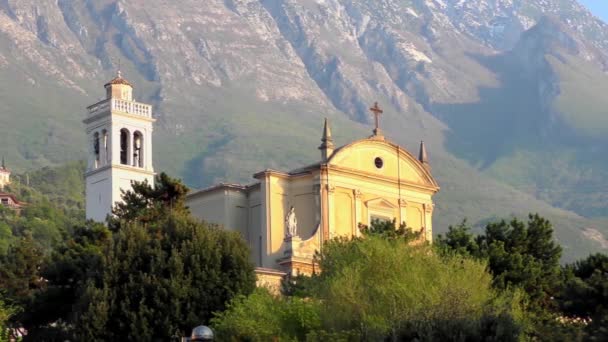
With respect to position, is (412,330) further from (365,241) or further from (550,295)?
(550,295)

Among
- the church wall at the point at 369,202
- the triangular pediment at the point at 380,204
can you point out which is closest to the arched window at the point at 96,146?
A: the church wall at the point at 369,202

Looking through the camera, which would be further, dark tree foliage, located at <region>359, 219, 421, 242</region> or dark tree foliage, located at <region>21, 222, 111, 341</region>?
dark tree foliage, located at <region>359, 219, 421, 242</region>

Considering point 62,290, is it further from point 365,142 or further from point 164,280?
point 365,142

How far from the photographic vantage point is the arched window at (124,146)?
310 ft

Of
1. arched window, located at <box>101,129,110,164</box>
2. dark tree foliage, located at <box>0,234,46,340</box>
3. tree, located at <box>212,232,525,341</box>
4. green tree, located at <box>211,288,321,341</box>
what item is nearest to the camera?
tree, located at <box>212,232,525,341</box>

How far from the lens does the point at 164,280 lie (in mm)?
57281

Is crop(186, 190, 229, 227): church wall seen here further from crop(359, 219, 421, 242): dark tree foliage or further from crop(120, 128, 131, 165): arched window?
crop(120, 128, 131, 165): arched window

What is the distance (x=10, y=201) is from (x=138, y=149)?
94.6m

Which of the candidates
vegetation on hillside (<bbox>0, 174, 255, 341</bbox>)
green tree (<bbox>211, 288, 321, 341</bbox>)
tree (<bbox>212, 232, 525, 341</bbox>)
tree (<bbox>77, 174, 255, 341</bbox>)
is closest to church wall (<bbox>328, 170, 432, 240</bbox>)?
vegetation on hillside (<bbox>0, 174, 255, 341</bbox>)

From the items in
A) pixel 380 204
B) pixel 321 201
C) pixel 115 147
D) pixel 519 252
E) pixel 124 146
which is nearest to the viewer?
pixel 519 252

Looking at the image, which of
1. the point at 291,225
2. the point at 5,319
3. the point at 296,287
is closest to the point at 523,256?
the point at 296,287

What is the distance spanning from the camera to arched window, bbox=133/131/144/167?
95.0m

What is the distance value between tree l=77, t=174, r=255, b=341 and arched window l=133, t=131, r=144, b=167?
1297 inches

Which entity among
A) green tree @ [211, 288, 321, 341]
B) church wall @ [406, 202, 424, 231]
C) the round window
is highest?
the round window
